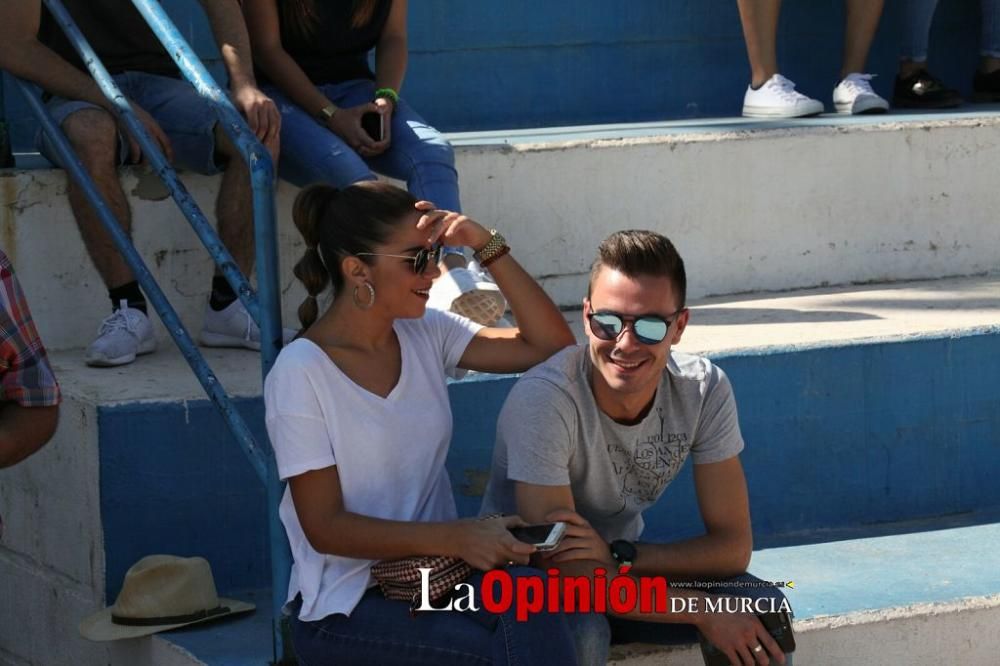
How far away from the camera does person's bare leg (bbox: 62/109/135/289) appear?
3783 millimetres

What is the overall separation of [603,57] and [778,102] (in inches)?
29.2

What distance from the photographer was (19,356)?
8.66 feet

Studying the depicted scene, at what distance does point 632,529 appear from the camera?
3.09m

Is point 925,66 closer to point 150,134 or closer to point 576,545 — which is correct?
point 150,134

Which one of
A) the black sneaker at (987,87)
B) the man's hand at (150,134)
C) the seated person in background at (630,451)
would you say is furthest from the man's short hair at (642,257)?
the black sneaker at (987,87)

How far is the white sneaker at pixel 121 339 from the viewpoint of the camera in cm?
374

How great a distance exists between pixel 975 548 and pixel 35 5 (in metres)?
2.54

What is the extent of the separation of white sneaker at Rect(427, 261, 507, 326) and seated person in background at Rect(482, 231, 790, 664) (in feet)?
2.01

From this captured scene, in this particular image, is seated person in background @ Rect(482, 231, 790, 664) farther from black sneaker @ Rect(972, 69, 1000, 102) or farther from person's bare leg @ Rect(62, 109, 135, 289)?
black sneaker @ Rect(972, 69, 1000, 102)

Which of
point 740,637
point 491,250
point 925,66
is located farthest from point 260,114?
point 925,66

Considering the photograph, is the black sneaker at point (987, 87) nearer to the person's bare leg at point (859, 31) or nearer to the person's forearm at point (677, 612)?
the person's bare leg at point (859, 31)

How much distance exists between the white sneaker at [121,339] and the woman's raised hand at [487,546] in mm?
1305

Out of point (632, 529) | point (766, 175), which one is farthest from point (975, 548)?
point (766, 175)

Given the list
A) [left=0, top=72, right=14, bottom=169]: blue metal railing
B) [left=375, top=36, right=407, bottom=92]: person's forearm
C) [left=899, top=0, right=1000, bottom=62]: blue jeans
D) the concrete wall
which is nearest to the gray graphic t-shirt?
[left=375, top=36, right=407, bottom=92]: person's forearm
